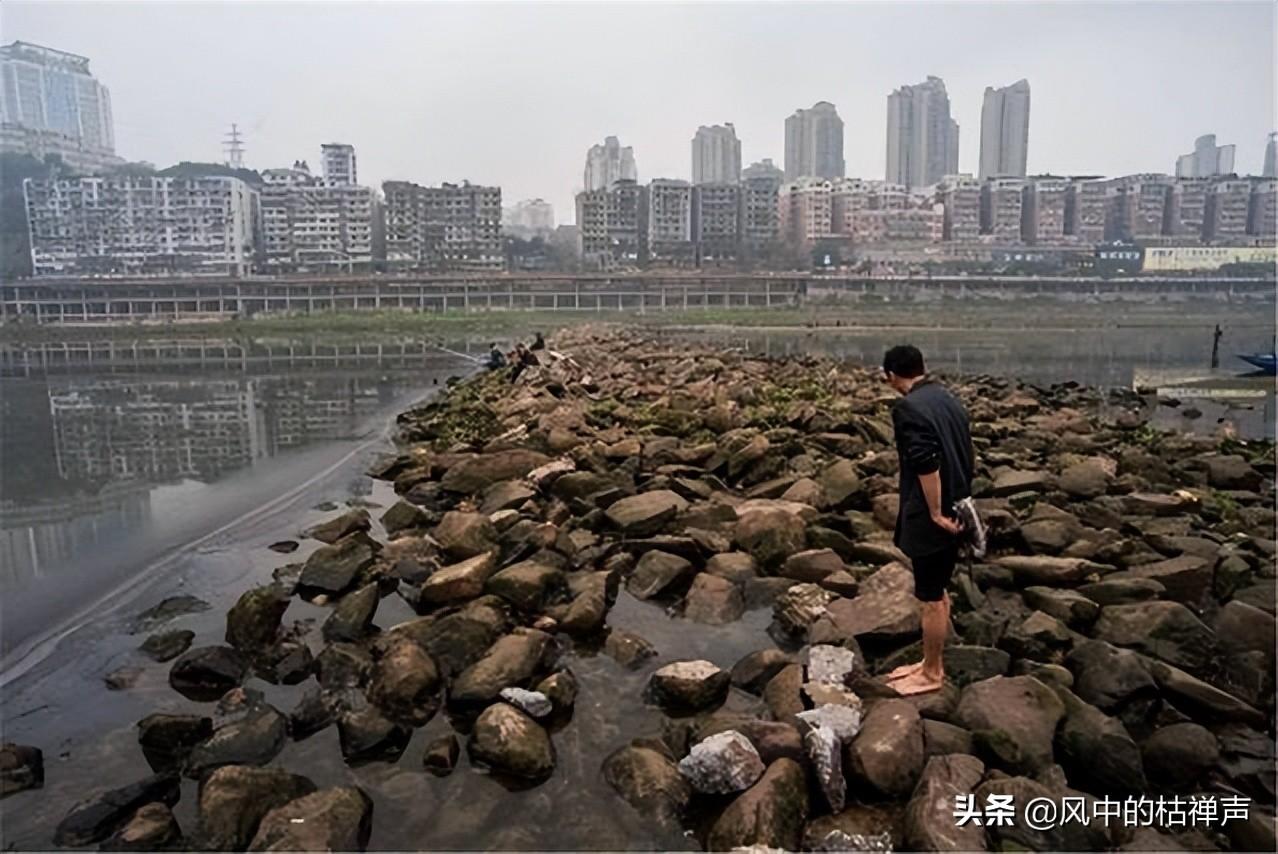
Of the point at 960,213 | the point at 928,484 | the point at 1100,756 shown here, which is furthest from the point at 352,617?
the point at 960,213

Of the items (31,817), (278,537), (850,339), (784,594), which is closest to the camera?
(31,817)

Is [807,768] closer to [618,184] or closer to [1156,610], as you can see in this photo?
[1156,610]

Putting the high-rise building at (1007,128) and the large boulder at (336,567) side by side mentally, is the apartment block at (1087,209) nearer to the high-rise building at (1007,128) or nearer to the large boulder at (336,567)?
the high-rise building at (1007,128)

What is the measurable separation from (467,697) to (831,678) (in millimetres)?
2020

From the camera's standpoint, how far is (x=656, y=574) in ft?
21.1

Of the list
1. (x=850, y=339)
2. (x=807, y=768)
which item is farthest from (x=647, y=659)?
(x=850, y=339)

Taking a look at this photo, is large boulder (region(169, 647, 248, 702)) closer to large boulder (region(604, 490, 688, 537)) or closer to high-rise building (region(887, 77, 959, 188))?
large boulder (region(604, 490, 688, 537))

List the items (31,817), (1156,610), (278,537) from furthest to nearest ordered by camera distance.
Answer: (278,537)
(1156,610)
(31,817)

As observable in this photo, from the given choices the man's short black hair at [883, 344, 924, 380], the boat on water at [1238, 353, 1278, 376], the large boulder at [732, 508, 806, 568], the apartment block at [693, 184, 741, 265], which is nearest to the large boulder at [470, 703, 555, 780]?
the man's short black hair at [883, 344, 924, 380]

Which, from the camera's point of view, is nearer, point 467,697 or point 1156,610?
point 467,697

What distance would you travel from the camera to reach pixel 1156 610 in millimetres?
5066

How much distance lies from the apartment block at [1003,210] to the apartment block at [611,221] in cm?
5291

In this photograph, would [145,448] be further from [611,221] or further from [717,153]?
[717,153]

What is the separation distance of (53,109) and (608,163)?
10521cm
